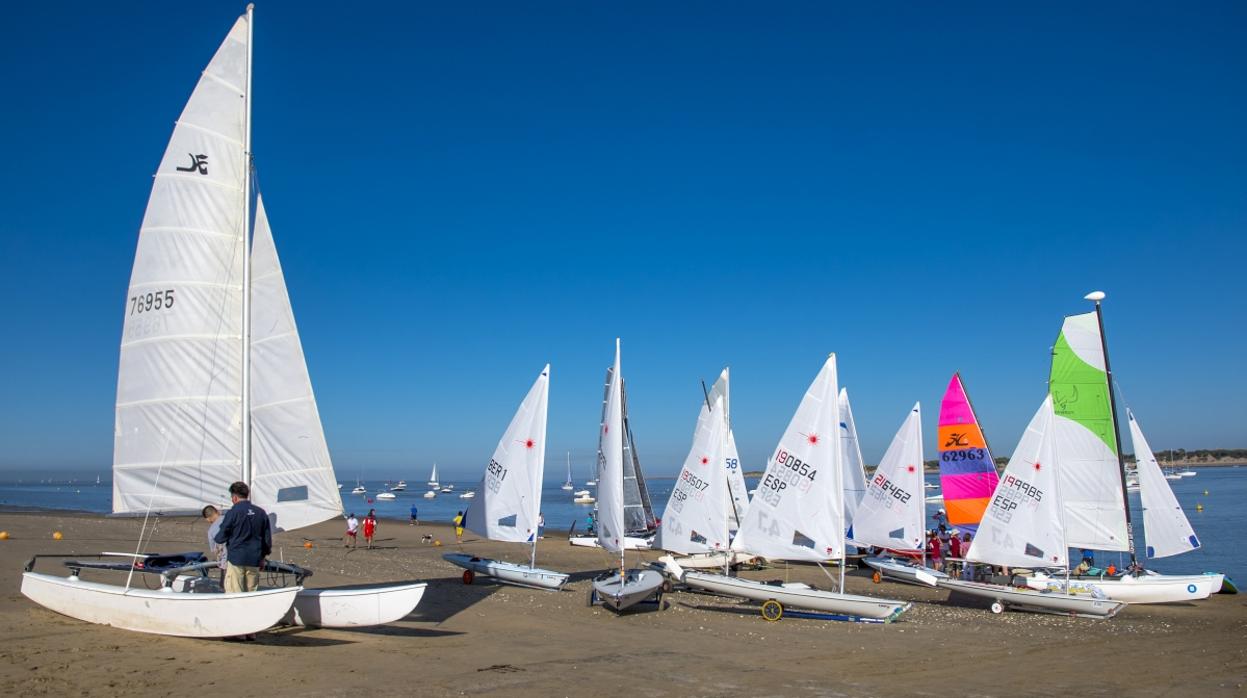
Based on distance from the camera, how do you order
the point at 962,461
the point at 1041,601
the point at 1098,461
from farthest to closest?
1. the point at 962,461
2. the point at 1098,461
3. the point at 1041,601

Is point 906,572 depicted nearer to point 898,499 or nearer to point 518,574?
point 898,499

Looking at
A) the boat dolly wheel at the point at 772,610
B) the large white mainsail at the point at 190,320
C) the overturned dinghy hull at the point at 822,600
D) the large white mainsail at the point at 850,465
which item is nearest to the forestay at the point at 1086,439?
the large white mainsail at the point at 850,465

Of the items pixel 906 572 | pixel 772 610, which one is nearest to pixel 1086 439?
pixel 906 572

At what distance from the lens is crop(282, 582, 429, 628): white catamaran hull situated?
9.95 meters

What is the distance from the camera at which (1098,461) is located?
790 inches

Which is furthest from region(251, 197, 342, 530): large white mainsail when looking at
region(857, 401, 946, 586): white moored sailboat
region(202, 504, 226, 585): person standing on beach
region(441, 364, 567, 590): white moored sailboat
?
region(857, 401, 946, 586): white moored sailboat

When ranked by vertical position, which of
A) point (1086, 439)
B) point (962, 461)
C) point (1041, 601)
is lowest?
point (1041, 601)

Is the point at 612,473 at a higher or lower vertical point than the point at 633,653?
higher

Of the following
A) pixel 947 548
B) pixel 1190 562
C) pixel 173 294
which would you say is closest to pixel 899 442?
pixel 947 548

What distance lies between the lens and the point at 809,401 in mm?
15930

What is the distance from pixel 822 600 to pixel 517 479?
6673 mm

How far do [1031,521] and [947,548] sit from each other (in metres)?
5.73

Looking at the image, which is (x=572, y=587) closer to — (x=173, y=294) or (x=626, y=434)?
(x=626, y=434)

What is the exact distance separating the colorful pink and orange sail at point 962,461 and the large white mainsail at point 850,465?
269cm
